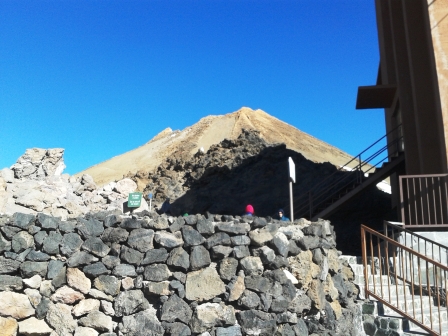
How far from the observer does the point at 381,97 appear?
1576 cm

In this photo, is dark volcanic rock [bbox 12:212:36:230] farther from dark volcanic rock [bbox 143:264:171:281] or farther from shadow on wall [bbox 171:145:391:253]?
shadow on wall [bbox 171:145:391:253]

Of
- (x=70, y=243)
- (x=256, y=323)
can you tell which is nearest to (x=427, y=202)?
(x=256, y=323)

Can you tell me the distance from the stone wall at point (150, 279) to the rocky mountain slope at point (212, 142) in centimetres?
5252

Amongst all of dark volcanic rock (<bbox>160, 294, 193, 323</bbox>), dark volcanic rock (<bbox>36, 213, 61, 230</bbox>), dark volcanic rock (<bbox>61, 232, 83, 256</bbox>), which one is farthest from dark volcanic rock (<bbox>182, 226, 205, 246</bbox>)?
dark volcanic rock (<bbox>36, 213, 61, 230</bbox>)

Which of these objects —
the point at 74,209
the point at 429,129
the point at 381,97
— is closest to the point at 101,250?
the point at 74,209

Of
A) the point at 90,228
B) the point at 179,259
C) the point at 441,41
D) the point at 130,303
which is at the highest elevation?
the point at 441,41

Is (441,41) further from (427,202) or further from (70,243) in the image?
(70,243)

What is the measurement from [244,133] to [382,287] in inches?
943

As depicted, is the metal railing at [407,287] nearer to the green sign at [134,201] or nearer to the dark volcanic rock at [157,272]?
the dark volcanic rock at [157,272]

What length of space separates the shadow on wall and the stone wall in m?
11.0

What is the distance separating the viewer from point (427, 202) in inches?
391

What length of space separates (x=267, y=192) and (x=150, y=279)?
53.6 ft

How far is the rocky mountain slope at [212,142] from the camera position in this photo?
63.8 metres

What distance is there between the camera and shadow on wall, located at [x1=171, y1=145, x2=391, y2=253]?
19.7 metres
